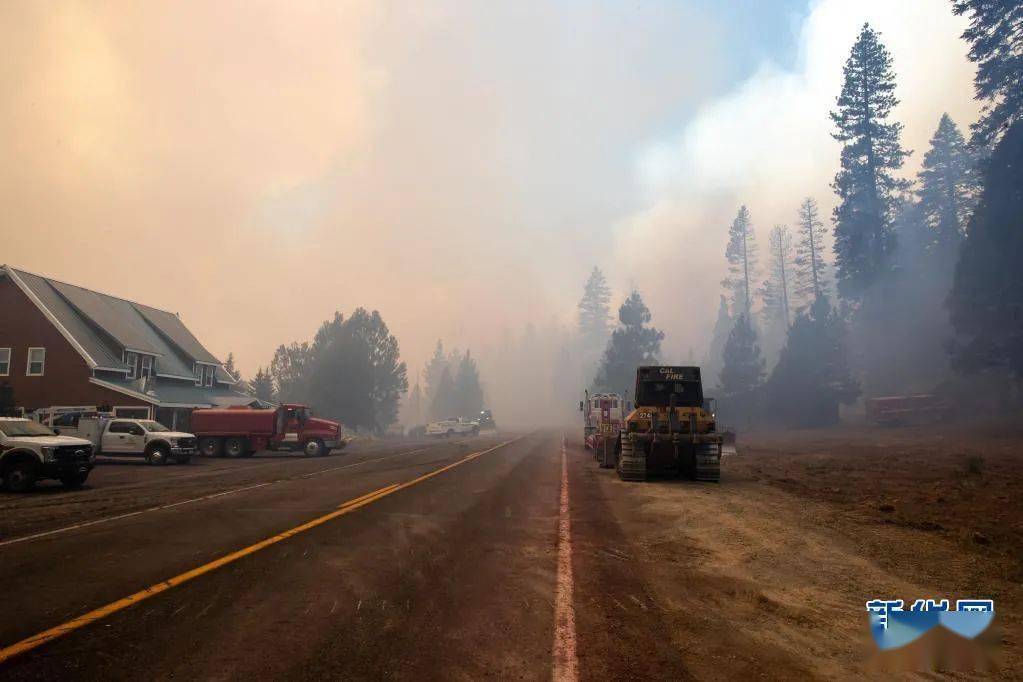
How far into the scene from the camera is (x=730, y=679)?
4.41 meters

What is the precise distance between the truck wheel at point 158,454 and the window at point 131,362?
1361cm

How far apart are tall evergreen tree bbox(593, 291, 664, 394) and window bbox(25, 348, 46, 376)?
177 ft

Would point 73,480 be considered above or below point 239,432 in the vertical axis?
below

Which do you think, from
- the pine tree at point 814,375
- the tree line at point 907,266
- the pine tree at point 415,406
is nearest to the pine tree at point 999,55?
the tree line at point 907,266

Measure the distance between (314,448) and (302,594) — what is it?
29259 mm

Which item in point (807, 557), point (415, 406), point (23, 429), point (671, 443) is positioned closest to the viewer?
point (807, 557)

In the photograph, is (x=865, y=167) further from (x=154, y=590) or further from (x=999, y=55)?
(x=154, y=590)

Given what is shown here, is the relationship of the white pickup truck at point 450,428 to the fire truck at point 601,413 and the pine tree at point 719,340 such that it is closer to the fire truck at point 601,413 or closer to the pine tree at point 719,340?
the fire truck at point 601,413

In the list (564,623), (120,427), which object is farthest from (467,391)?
(564,623)

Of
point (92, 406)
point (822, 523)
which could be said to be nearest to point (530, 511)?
point (822, 523)

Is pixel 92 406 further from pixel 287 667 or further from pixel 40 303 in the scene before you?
pixel 287 667

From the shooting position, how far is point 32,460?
54.1ft

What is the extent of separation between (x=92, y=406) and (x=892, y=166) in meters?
65.5

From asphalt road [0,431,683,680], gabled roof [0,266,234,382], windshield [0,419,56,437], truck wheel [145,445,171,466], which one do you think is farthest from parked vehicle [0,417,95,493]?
gabled roof [0,266,234,382]
